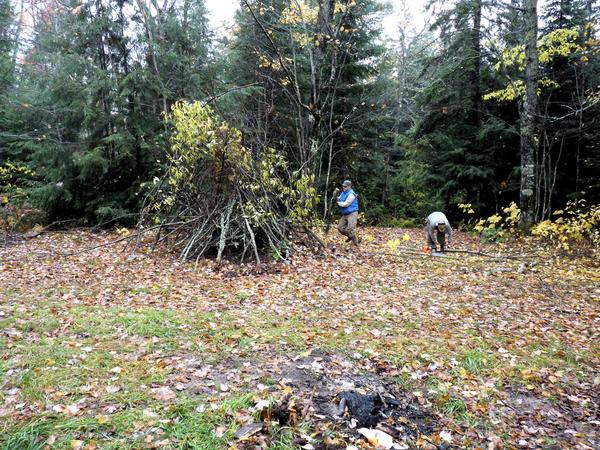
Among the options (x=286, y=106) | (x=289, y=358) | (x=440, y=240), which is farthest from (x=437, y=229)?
(x=286, y=106)

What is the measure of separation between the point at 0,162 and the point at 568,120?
19437 mm

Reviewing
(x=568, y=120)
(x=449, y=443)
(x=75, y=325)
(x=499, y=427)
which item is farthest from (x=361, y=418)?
(x=568, y=120)

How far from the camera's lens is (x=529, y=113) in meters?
11.0

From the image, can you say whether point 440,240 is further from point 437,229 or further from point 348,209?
point 348,209

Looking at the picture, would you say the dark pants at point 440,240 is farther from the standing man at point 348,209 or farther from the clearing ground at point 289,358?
the clearing ground at point 289,358

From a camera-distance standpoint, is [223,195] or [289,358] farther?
[223,195]

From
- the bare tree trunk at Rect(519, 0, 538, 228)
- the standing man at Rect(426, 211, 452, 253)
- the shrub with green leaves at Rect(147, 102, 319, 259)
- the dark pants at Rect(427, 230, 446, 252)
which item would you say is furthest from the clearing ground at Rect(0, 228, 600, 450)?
the bare tree trunk at Rect(519, 0, 538, 228)

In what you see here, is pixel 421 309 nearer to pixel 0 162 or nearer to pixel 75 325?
pixel 75 325

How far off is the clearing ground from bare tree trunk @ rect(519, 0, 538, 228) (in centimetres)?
405

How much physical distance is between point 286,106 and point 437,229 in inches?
298

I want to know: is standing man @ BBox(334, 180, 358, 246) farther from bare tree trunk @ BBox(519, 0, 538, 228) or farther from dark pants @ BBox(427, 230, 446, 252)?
bare tree trunk @ BBox(519, 0, 538, 228)

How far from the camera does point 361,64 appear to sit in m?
15.0

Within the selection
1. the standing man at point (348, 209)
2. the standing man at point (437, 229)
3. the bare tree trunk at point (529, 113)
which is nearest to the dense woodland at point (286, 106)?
the bare tree trunk at point (529, 113)

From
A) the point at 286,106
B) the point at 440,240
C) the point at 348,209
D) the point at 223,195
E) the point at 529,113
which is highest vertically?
the point at 286,106
